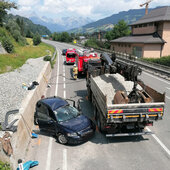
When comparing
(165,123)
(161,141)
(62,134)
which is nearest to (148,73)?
(165,123)

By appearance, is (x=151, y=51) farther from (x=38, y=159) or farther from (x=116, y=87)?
(x=38, y=159)

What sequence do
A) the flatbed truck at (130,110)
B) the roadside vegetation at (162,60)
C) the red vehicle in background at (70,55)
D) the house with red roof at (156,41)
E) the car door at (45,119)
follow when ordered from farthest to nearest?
the house with red roof at (156,41) → the roadside vegetation at (162,60) → the red vehicle in background at (70,55) → the car door at (45,119) → the flatbed truck at (130,110)

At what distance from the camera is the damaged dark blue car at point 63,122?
23.3 feet

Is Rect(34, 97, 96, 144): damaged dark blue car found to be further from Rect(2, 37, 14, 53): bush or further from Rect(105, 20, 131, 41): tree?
Rect(105, 20, 131, 41): tree

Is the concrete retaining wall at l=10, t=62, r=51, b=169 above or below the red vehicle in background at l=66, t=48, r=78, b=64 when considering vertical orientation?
below

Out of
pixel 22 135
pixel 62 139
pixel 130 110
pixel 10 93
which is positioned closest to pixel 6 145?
pixel 22 135

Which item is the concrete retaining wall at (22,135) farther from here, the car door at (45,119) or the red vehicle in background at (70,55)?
the red vehicle in background at (70,55)

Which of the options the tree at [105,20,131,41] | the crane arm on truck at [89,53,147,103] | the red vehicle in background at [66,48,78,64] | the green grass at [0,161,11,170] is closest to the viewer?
the green grass at [0,161,11,170]

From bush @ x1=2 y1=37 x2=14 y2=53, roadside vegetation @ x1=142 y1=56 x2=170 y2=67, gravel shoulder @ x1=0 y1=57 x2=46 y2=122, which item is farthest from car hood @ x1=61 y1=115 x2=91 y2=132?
roadside vegetation @ x1=142 y1=56 x2=170 y2=67

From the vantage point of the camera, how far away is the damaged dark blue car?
23.3ft

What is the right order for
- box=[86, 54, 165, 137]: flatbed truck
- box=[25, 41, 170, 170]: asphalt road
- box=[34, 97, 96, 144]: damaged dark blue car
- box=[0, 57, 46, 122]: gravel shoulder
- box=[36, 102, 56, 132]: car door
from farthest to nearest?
1. box=[0, 57, 46, 122]: gravel shoulder
2. box=[36, 102, 56, 132]: car door
3. box=[34, 97, 96, 144]: damaged dark blue car
4. box=[86, 54, 165, 137]: flatbed truck
5. box=[25, 41, 170, 170]: asphalt road

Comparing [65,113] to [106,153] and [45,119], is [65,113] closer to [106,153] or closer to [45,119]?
[45,119]

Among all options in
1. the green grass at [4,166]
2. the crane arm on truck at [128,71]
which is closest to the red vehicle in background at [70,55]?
the crane arm on truck at [128,71]

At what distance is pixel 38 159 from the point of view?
6562mm
